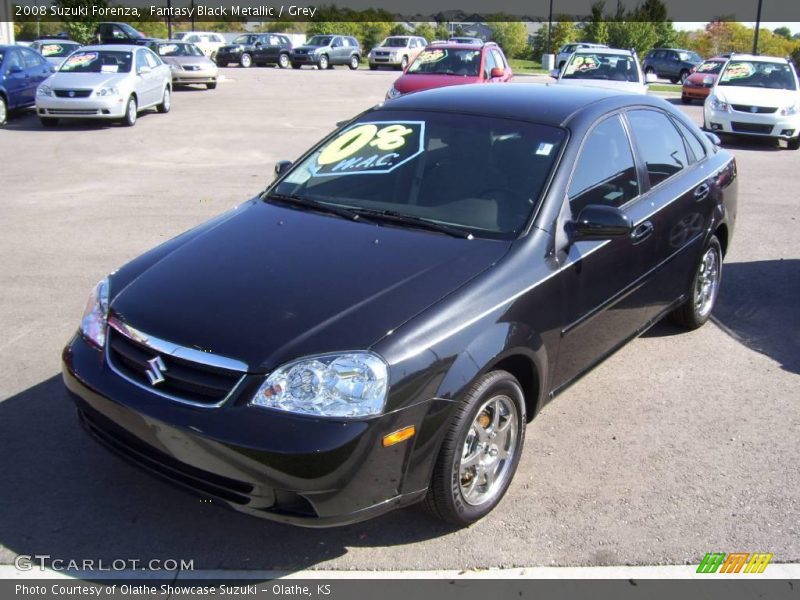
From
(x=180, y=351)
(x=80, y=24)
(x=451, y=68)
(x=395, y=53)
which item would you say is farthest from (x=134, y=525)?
(x=395, y=53)

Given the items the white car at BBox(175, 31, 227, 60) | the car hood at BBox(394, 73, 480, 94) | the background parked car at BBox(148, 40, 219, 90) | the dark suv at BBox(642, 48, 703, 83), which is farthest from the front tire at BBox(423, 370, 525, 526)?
the white car at BBox(175, 31, 227, 60)

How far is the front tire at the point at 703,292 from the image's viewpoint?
5.89 metres

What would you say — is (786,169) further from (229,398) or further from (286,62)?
(286,62)

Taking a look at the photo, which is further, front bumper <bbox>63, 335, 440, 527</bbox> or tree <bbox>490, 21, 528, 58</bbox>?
tree <bbox>490, 21, 528, 58</bbox>

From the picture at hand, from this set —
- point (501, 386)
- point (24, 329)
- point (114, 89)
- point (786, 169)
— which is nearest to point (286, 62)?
point (114, 89)

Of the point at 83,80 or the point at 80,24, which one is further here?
the point at 80,24

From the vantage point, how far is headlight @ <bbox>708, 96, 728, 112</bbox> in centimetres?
1614

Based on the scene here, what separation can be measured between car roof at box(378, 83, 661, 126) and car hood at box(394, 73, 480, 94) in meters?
11.0

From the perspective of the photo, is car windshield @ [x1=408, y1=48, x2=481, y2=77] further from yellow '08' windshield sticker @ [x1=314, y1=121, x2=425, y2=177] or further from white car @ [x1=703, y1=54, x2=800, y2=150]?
yellow '08' windshield sticker @ [x1=314, y1=121, x2=425, y2=177]

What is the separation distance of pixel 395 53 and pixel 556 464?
36.6 m

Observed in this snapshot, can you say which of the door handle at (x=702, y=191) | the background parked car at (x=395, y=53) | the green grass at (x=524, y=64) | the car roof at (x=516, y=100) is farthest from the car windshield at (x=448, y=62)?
the green grass at (x=524, y=64)

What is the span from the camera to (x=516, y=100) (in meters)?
4.84

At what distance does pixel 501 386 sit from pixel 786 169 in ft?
39.2

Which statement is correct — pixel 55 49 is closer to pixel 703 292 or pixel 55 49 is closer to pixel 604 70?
pixel 604 70
